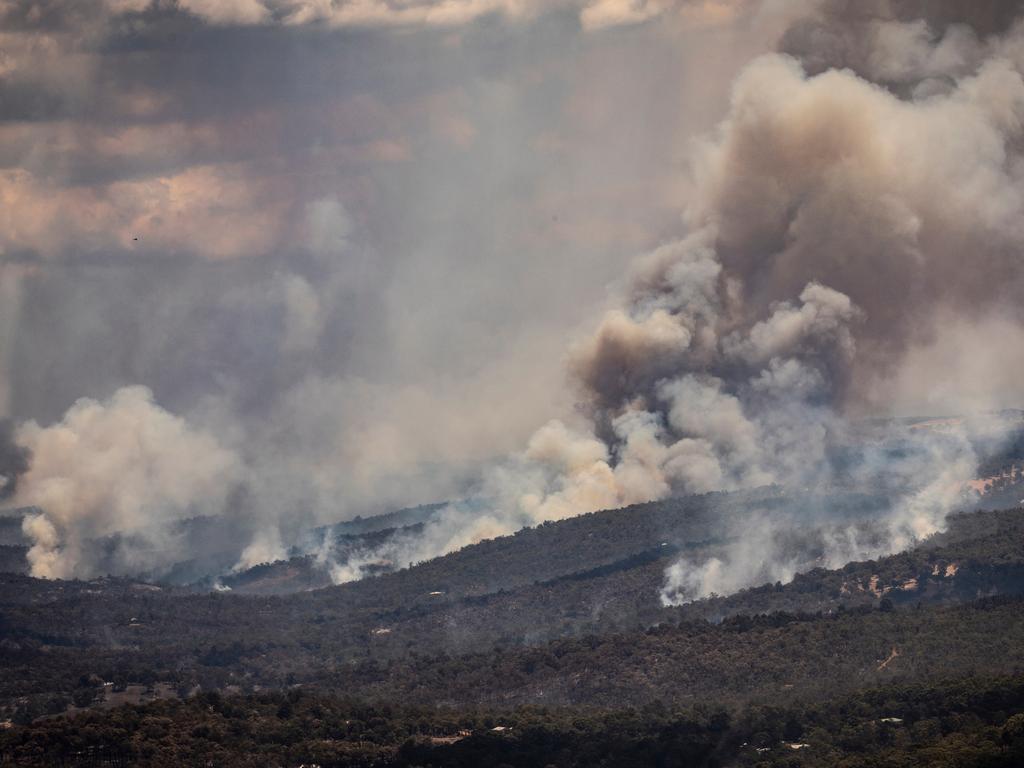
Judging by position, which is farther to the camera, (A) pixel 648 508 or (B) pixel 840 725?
(A) pixel 648 508

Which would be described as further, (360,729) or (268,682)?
(268,682)

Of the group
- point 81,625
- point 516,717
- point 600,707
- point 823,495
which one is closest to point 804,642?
point 600,707

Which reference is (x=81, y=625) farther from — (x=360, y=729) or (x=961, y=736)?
(x=961, y=736)

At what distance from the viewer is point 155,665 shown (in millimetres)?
174500

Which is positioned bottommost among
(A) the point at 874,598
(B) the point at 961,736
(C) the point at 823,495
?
(B) the point at 961,736

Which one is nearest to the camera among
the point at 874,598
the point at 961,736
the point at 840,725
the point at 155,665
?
the point at 961,736

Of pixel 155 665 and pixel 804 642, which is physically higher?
pixel 155 665

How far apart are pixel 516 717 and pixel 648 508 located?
70295 millimetres

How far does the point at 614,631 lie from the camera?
156 m

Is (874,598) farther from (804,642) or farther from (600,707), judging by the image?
(600,707)

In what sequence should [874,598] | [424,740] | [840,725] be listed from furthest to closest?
[874,598]
[424,740]
[840,725]

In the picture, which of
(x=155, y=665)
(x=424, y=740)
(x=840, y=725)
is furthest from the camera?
(x=155, y=665)

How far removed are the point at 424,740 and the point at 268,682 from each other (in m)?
49.9

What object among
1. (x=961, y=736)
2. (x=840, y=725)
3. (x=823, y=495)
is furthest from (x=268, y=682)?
(x=961, y=736)
